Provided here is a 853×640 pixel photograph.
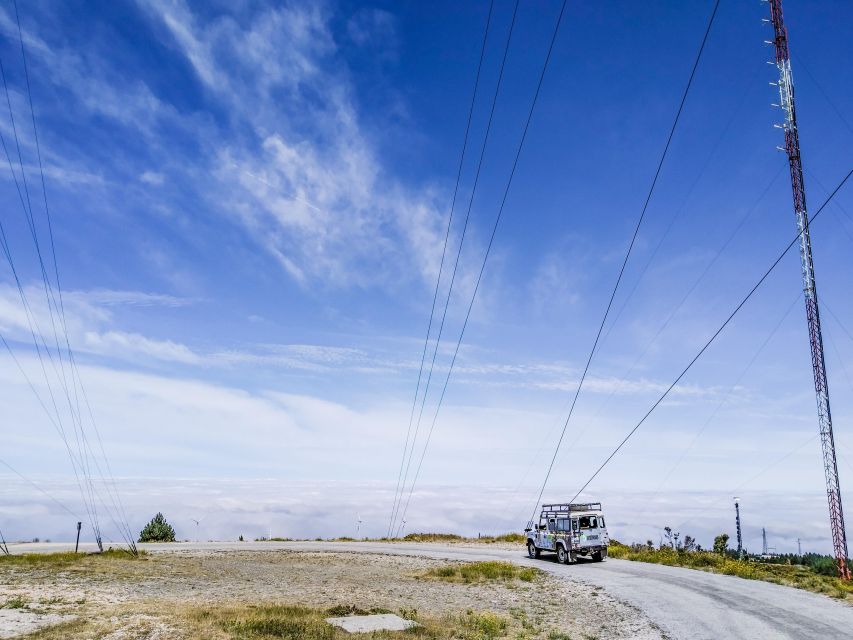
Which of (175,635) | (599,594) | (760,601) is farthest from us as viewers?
(599,594)

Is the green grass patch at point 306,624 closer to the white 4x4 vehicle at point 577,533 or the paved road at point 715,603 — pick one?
the paved road at point 715,603

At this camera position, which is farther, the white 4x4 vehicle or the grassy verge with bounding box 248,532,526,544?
the grassy verge with bounding box 248,532,526,544

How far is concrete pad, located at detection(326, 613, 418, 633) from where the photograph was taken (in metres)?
18.4

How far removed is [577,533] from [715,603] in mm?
15507

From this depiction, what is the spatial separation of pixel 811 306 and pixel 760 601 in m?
21.3

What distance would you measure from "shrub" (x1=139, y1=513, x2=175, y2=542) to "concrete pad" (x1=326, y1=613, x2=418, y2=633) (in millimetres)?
55878

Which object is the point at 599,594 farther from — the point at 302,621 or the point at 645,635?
the point at 302,621

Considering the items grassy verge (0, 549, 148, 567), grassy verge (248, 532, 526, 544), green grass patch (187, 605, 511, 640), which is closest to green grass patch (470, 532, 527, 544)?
grassy verge (248, 532, 526, 544)

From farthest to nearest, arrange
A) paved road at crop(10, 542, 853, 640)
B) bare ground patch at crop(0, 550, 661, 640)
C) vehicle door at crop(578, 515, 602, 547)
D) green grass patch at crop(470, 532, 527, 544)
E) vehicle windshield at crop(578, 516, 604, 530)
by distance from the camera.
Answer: green grass patch at crop(470, 532, 527, 544), vehicle windshield at crop(578, 516, 604, 530), vehicle door at crop(578, 515, 602, 547), bare ground patch at crop(0, 550, 661, 640), paved road at crop(10, 542, 853, 640)

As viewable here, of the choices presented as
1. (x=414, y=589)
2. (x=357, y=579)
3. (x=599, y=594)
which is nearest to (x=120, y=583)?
(x=357, y=579)

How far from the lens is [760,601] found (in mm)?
22859

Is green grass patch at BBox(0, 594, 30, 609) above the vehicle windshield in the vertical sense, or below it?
below

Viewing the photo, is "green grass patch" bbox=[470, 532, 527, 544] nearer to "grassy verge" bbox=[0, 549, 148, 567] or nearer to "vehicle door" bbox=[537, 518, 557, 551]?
"vehicle door" bbox=[537, 518, 557, 551]

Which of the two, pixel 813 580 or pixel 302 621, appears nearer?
pixel 302 621
